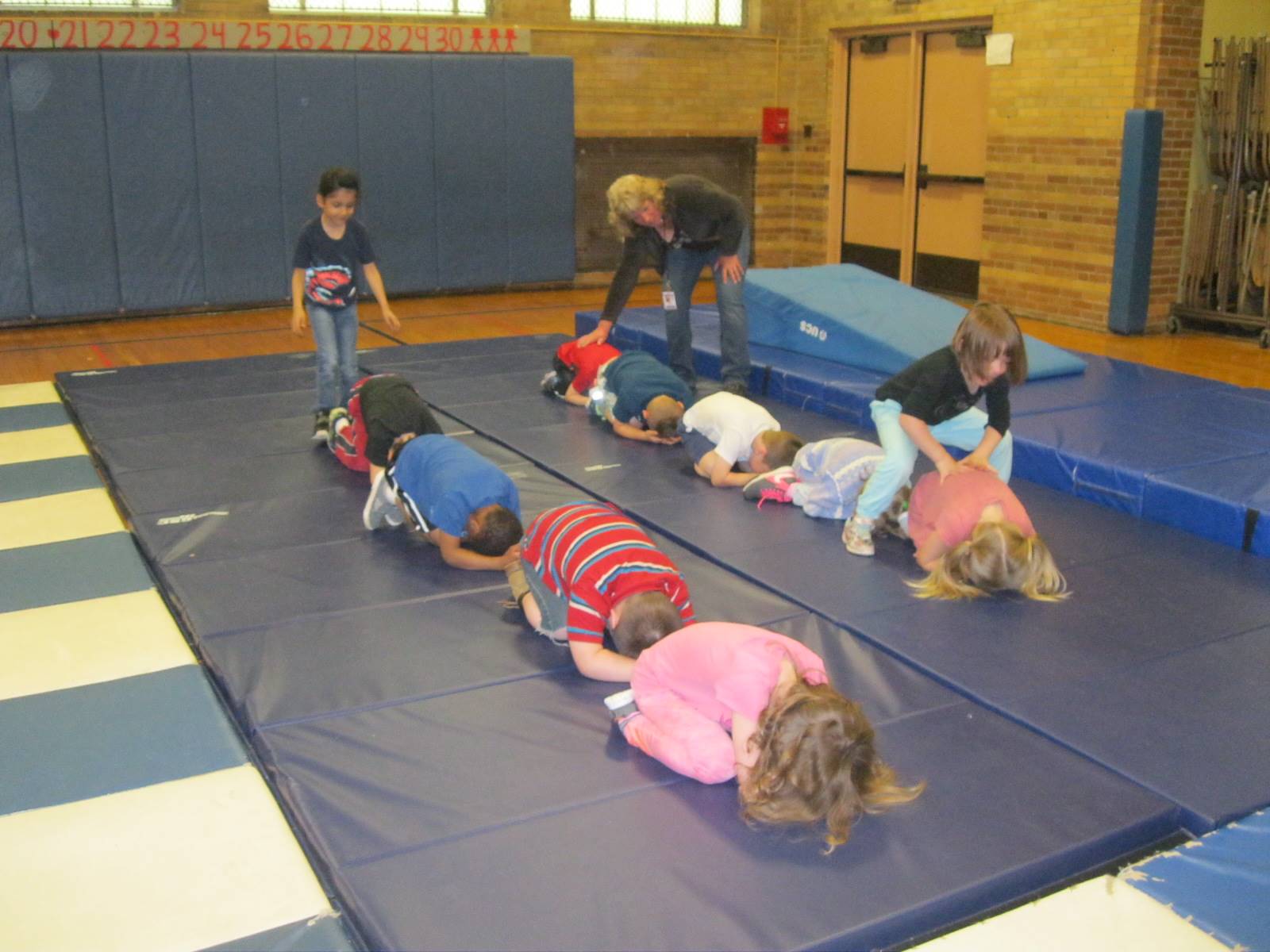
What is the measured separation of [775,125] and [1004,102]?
119 inches

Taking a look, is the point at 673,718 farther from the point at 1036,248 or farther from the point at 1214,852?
the point at 1036,248

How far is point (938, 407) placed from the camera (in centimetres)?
435

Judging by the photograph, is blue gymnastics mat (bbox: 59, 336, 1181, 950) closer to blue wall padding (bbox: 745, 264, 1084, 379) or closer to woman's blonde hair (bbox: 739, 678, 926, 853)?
woman's blonde hair (bbox: 739, 678, 926, 853)

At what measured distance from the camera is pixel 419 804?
272 cm

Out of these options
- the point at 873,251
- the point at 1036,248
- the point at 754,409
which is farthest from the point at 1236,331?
the point at 754,409

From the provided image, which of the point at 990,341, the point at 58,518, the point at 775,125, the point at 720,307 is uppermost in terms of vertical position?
the point at 775,125

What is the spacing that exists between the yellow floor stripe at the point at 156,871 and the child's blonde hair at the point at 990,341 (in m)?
2.64

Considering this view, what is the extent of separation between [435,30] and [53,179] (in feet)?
11.2

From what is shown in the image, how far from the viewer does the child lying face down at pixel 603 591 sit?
125 inches

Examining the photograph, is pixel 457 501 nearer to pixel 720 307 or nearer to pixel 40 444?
pixel 720 307

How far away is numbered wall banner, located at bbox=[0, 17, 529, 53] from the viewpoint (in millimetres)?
9250

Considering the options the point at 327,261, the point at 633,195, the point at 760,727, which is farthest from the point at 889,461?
the point at 327,261

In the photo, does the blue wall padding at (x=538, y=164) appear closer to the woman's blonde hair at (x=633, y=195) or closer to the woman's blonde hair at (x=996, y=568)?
the woman's blonde hair at (x=633, y=195)

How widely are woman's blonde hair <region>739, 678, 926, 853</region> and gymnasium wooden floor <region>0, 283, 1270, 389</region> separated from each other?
18.7ft
